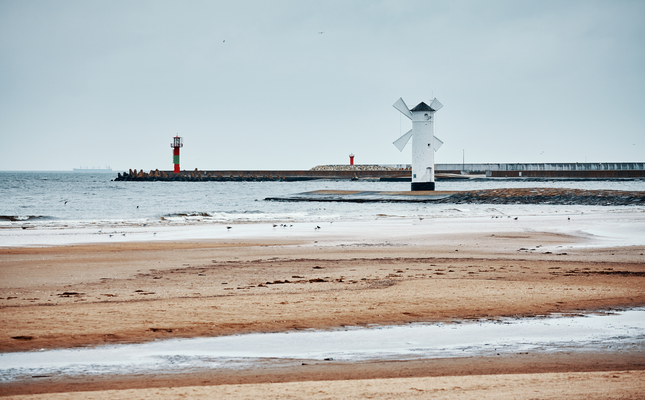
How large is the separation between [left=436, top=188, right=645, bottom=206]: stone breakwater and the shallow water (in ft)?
99.7

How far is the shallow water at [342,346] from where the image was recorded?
190 inches

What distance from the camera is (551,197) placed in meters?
37.0

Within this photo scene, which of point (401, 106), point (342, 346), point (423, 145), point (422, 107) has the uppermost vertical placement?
point (401, 106)

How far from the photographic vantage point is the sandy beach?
14.1 ft

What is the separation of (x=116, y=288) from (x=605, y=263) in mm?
8164

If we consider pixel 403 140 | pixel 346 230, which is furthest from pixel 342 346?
pixel 403 140

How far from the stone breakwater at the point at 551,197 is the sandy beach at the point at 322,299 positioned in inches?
781

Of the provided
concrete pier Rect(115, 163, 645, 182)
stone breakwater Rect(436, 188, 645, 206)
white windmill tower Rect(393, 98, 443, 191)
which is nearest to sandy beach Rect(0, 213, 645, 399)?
stone breakwater Rect(436, 188, 645, 206)

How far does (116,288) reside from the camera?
833 centimetres

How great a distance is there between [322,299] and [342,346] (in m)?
2.04

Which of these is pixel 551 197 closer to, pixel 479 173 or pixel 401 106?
pixel 401 106

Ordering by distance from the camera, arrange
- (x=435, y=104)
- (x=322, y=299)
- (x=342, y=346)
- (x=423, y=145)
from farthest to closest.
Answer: (x=435, y=104) < (x=423, y=145) < (x=322, y=299) < (x=342, y=346)

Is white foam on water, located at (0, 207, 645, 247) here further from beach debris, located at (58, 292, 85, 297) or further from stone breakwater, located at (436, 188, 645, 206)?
stone breakwater, located at (436, 188, 645, 206)

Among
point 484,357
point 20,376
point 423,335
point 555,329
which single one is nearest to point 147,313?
point 20,376
